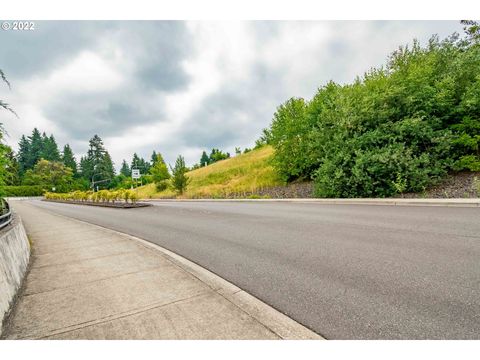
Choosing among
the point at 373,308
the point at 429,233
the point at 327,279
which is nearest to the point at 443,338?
the point at 373,308

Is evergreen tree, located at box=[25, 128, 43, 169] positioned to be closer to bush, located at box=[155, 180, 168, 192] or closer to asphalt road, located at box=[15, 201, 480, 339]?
bush, located at box=[155, 180, 168, 192]

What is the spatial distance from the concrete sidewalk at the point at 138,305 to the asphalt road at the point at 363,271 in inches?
15.4

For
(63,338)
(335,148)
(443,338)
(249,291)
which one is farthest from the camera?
(335,148)

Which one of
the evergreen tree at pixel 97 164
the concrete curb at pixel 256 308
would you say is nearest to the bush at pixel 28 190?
the evergreen tree at pixel 97 164

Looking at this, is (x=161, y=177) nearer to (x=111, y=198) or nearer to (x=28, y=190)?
(x=111, y=198)

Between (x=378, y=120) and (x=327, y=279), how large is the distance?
14.7 metres

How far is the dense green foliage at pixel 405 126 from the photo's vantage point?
13320mm

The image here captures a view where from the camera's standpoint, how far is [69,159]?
94875 millimetres

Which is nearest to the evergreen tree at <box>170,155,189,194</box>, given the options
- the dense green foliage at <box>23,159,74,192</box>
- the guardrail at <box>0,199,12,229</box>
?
the guardrail at <box>0,199,12,229</box>

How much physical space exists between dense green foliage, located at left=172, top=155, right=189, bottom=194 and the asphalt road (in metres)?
24.6

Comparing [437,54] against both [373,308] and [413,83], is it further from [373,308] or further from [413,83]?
[373,308]

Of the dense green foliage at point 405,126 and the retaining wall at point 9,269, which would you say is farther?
the dense green foliage at point 405,126

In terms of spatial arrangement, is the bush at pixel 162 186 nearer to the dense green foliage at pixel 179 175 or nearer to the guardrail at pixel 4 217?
the dense green foliage at pixel 179 175

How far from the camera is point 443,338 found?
2207 millimetres
